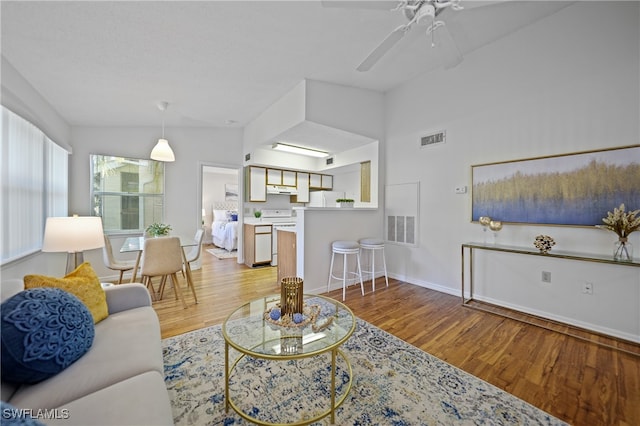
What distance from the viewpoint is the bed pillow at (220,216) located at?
24.5ft

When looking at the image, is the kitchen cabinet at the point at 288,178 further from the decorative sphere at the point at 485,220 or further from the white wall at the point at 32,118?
the decorative sphere at the point at 485,220

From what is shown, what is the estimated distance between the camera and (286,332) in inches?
59.7

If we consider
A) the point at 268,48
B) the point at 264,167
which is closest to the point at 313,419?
the point at 268,48

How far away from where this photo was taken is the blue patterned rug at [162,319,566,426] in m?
1.37

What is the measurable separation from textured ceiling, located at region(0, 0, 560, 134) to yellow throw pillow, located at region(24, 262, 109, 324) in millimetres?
1811

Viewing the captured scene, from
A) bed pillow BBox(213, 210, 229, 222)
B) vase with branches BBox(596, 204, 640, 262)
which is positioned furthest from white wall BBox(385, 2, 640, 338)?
bed pillow BBox(213, 210, 229, 222)

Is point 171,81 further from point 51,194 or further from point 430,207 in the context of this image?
point 430,207

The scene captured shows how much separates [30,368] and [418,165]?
13.3ft

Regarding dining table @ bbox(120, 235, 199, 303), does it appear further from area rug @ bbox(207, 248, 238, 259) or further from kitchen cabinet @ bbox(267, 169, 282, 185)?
area rug @ bbox(207, 248, 238, 259)

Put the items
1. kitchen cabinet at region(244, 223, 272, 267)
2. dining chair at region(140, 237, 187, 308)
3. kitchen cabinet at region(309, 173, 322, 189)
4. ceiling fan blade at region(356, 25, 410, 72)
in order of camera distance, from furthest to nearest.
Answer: kitchen cabinet at region(309, 173, 322, 189)
kitchen cabinet at region(244, 223, 272, 267)
dining chair at region(140, 237, 187, 308)
ceiling fan blade at region(356, 25, 410, 72)

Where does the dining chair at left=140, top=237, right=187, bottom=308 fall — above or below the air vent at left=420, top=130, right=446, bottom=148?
below

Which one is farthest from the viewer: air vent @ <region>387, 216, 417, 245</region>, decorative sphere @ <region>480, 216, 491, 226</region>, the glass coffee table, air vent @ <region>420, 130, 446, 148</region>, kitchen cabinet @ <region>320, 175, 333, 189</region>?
kitchen cabinet @ <region>320, 175, 333, 189</region>

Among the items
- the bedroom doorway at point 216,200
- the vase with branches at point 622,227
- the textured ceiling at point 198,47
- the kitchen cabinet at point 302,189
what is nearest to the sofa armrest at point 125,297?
the textured ceiling at point 198,47

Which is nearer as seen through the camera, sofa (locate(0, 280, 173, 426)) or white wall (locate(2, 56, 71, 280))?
sofa (locate(0, 280, 173, 426))
